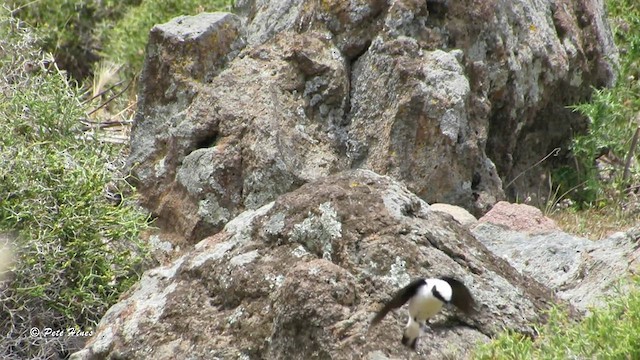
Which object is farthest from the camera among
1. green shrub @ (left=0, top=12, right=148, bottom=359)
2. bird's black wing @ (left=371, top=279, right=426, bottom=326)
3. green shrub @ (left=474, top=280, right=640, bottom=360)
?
green shrub @ (left=0, top=12, right=148, bottom=359)

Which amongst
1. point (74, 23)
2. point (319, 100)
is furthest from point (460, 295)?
point (74, 23)

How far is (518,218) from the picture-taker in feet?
25.1

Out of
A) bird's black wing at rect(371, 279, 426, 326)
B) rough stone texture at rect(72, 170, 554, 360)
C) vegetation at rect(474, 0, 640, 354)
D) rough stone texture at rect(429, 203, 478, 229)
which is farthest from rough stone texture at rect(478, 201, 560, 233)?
bird's black wing at rect(371, 279, 426, 326)

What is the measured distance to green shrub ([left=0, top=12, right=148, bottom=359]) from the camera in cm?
711

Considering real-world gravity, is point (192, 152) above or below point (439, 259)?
below

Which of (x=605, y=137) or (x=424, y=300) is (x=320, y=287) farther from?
(x=605, y=137)

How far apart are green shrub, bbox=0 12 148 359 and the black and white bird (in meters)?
2.50

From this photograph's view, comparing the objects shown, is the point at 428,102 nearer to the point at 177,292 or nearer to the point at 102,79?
the point at 177,292

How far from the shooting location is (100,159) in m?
8.22

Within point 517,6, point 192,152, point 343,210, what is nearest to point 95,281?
point 192,152

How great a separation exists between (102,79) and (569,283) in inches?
247

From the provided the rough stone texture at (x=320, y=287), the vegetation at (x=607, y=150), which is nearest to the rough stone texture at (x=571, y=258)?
the rough stone texture at (x=320, y=287)

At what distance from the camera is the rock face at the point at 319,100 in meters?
7.61

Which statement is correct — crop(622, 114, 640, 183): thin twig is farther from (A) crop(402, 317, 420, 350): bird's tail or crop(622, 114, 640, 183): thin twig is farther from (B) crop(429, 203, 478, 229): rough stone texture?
(A) crop(402, 317, 420, 350): bird's tail
